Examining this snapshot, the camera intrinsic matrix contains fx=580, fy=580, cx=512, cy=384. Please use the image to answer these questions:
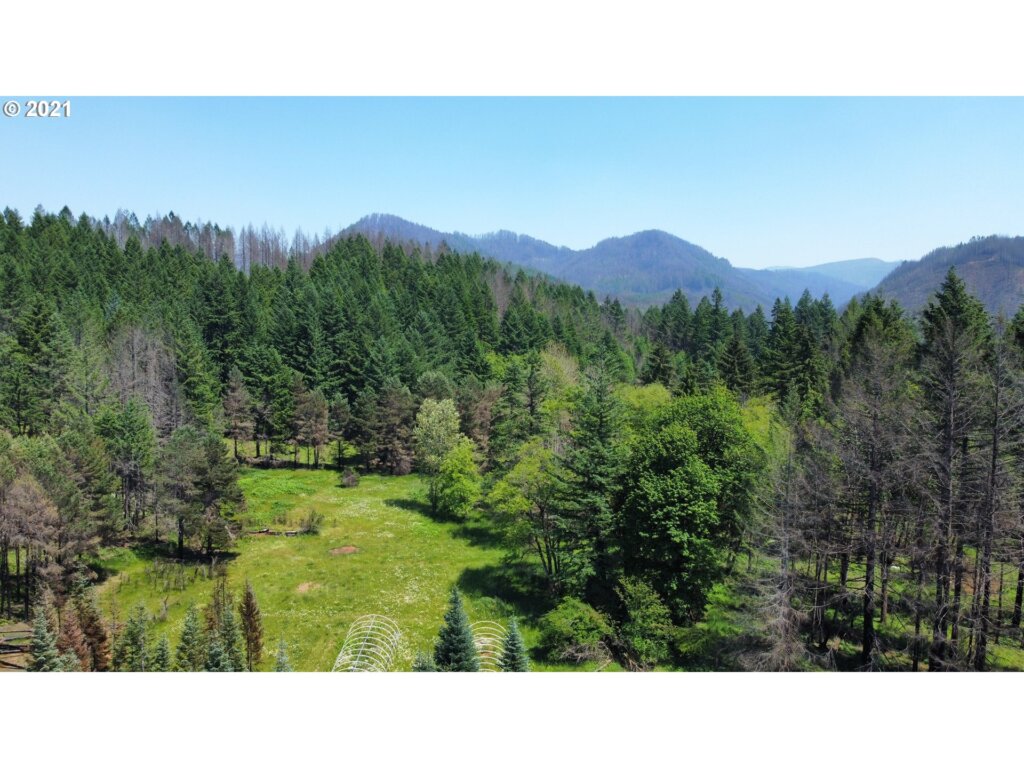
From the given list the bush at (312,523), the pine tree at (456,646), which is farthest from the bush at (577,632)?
the bush at (312,523)

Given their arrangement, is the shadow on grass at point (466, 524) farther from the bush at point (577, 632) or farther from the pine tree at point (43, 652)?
the pine tree at point (43, 652)

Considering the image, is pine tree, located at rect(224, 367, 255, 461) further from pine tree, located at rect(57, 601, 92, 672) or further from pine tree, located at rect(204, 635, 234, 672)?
pine tree, located at rect(204, 635, 234, 672)

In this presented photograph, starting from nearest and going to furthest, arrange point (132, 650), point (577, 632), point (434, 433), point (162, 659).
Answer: point (162, 659), point (132, 650), point (577, 632), point (434, 433)

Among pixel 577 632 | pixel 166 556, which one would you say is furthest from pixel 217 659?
pixel 166 556

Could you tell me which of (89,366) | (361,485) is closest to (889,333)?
(361,485)

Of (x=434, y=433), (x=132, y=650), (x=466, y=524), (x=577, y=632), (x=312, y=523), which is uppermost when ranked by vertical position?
(x=434, y=433)

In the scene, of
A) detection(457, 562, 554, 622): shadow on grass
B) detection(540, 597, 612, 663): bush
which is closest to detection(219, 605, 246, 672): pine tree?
detection(540, 597, 612, 663): bush

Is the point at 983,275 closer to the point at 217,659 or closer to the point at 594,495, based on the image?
the point at 594,495
